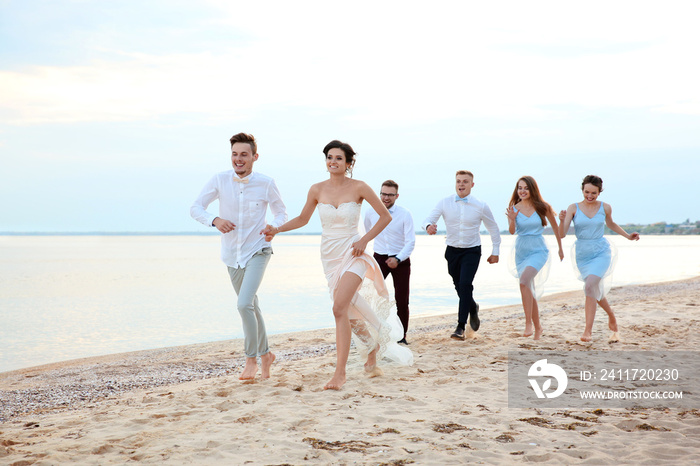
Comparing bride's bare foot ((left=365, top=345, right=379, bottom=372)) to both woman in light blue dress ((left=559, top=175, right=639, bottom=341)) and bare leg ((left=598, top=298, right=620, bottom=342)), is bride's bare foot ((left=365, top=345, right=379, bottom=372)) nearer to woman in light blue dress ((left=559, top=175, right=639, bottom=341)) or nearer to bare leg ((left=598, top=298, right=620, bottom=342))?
woman in light blue dress ((left=559, top=175, right=639, bottom=341))

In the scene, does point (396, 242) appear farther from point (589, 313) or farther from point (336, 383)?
point (336, 383)

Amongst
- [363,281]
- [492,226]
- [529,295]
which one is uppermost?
Answer: [492,226]

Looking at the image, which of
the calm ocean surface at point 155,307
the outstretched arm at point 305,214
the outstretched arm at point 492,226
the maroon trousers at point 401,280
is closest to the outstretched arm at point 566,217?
the outstretched arm at point 492,226

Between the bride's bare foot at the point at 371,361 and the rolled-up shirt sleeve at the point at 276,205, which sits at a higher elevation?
the rolled-up shirt sleeve at the point at 276,205

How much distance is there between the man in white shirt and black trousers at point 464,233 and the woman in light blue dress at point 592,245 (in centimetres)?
113

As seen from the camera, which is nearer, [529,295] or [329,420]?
[329,420]

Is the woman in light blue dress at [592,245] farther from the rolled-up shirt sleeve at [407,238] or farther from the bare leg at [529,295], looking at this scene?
the rolled-up shirt sleeve at [407,238]

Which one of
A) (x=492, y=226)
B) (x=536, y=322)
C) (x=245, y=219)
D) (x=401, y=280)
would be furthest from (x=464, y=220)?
(x=245, y=219)

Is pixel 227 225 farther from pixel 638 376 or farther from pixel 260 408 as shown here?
pixel 638 376

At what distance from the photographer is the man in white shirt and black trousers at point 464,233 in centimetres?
859

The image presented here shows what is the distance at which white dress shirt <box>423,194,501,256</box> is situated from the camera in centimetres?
862

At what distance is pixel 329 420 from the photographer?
4.73 m
